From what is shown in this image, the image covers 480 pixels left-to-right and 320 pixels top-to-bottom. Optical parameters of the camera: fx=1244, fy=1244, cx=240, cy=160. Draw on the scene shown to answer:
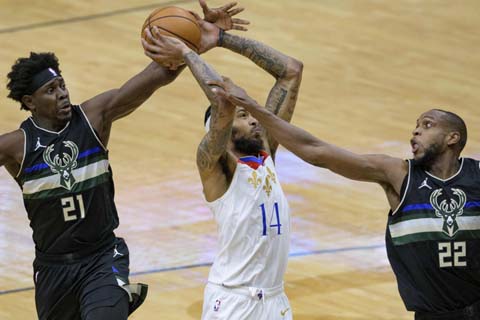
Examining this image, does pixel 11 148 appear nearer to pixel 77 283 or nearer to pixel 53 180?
pixel 53 180

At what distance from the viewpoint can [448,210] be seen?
8.80 meters

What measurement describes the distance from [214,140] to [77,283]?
1.57m

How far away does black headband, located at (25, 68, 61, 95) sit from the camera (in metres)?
9.41

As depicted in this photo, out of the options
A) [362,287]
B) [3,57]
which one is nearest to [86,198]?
[362,287]

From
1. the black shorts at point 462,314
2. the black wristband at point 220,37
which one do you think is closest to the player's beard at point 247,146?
the black wristband at point 220,37

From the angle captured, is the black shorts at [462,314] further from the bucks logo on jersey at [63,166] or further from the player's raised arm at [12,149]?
the player's raised arm at [12,149]

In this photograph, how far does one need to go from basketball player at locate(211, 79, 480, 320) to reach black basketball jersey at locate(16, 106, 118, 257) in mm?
1306

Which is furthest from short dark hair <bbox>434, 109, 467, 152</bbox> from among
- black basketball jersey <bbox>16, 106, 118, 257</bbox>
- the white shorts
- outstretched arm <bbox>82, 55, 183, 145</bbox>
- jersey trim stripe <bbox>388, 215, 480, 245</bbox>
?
black basketball jersey <bbox>16, 106, 118, 257</bbox>

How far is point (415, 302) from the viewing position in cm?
879

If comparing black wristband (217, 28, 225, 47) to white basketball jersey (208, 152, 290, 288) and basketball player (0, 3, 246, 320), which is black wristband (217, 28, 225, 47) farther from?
white basketball jersey (208, 152, 290, 288)

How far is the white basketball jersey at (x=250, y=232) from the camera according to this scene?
8883mm

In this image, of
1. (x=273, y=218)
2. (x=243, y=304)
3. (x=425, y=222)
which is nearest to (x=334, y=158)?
(x=273, y=218)

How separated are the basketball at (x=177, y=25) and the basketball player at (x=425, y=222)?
0.87 metres

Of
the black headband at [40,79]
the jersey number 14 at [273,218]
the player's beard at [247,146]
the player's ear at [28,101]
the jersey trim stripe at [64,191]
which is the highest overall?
the black headband at [40,79]
